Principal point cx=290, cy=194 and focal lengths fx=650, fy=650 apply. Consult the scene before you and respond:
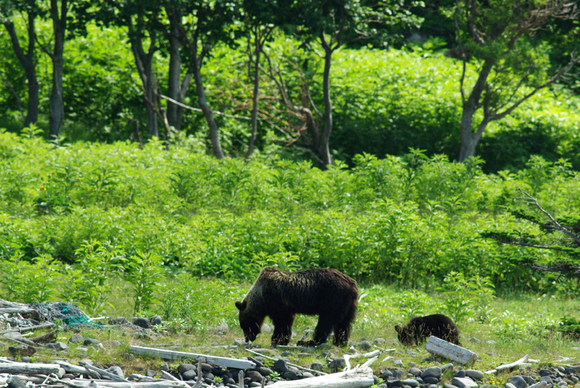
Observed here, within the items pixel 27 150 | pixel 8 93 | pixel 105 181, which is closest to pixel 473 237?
pixel 105 181

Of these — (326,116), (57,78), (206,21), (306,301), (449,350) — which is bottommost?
(449,350)

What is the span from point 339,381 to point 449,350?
1.64 metres

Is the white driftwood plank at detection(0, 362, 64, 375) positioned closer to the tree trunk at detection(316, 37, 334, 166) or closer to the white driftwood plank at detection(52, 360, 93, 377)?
the white driftwood plank at detection(52, 360, 93, 377)

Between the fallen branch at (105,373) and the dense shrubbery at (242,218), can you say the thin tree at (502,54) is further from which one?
the fallen branch at (105,373)

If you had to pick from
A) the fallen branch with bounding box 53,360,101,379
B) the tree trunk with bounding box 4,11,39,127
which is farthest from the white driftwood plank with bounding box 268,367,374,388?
the tree trunk with bounding box 4,11,39,127

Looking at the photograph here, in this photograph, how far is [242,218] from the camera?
11750 mm

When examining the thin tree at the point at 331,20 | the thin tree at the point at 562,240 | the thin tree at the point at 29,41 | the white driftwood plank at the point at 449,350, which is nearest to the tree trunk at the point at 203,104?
the thin tree at the point at 331,20

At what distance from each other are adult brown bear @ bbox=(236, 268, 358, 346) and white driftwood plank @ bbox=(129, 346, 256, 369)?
1008 millimetres

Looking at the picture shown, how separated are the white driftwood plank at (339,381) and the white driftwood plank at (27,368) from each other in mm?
1958

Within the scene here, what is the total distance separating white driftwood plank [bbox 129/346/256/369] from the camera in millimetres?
6340

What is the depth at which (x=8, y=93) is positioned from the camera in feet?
67.5

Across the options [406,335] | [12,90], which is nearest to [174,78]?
[12,90]

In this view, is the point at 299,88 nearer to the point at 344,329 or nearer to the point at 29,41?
the point at 29,41

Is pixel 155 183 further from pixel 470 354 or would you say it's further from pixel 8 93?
pixel 8 93
